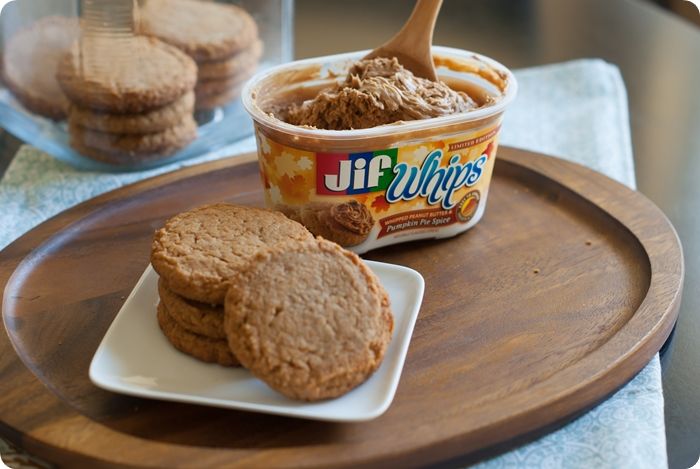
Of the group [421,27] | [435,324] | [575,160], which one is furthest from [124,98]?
[575,160]

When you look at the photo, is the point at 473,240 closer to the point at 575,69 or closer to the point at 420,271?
the point at 420,271

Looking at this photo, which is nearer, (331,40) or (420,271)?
(420,271)

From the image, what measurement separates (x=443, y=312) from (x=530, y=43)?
168 centimetres

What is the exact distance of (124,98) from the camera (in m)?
1.94

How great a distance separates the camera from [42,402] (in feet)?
4.03

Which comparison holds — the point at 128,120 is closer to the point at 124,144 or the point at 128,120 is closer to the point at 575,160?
the point at 124,144

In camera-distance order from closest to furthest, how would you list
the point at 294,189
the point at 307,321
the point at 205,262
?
the point at 307,321 < the point at 205,262 < the point at 294,189

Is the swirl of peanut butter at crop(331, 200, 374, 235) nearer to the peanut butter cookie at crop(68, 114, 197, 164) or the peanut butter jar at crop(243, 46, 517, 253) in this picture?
the peanut butter jar at crop(243, 46, 517, 253)

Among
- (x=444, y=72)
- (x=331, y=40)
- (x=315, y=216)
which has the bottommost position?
(x=331, y=40)

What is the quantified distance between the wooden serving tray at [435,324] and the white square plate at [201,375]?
36mm

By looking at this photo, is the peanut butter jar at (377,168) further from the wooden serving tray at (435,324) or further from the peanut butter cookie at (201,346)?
the peanut butter cookie at (201,346)

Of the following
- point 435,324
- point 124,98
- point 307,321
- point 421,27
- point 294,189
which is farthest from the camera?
point 124,98

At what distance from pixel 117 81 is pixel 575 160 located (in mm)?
1144

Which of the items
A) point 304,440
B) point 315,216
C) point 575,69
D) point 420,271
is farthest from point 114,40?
point 575,69
